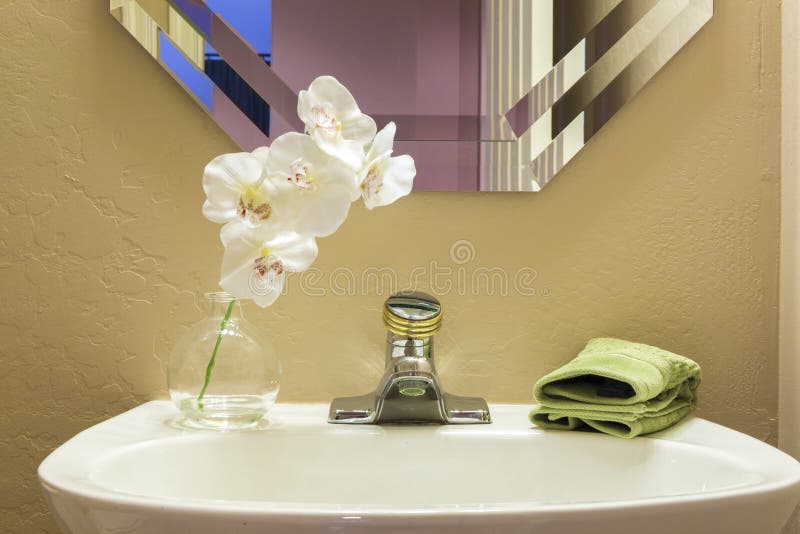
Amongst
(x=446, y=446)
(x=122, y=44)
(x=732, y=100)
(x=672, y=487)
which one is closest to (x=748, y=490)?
(x=672, y=487)

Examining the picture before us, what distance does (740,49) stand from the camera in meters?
0.95

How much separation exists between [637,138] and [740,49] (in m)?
0.16

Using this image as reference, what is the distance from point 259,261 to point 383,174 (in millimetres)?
144

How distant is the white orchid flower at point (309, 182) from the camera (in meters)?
0.70

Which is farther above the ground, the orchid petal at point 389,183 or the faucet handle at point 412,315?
the orchid petal at point 389,183

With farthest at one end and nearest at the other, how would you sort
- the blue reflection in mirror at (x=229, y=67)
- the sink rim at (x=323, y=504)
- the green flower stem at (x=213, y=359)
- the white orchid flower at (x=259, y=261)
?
the blue reflection in mirror at (x=229, y=67) → the green flower stem at (x=213, y=359) → the white orchid flower at (x=259, y=261) → the sink rim at (x=323, y=504)

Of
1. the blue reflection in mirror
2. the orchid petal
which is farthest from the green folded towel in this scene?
the blue reflection in mirror

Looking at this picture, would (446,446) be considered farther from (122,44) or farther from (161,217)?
(122,44)

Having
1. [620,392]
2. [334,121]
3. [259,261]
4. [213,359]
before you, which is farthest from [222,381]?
[620,392]

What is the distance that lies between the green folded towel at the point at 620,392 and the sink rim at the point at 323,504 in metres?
0.02

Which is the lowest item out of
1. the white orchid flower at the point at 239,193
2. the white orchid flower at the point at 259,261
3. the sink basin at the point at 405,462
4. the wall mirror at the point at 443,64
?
the sink basin at the point at 405,462

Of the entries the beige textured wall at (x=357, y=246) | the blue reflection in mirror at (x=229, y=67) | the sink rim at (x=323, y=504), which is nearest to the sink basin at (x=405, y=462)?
the sink rim at (x=323, y=504)

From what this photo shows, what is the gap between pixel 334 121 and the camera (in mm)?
721

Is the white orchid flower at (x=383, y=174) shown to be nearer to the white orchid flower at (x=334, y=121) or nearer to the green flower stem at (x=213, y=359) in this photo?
the white orchid flower at (x=334, y=121)
